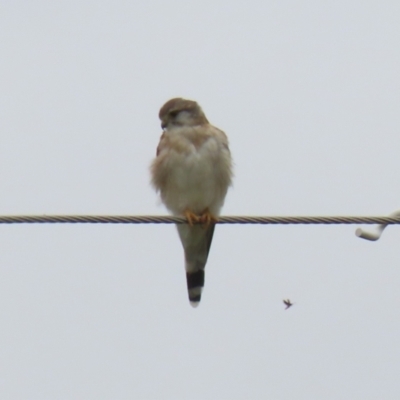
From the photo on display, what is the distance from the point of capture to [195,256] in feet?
27.1

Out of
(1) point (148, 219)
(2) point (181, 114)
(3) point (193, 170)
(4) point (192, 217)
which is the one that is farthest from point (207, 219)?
(1) point (148, 219)

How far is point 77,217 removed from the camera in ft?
19.0

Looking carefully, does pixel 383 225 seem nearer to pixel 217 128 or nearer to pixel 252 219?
pixel 252 219

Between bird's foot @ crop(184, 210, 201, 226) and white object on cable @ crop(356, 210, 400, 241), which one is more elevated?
bird's foot @ crop(184, 210, 201, 226)

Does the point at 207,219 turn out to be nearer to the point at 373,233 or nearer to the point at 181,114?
the point at 181,114

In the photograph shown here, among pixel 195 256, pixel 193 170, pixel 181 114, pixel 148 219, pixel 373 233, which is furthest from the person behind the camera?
pixel 195 256

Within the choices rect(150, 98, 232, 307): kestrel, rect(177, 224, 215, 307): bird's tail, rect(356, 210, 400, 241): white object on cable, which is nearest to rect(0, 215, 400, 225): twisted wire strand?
rect(356, 210, 400, 241): white object on cable

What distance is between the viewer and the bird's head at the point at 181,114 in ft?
26.4

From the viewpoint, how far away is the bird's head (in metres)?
8.05

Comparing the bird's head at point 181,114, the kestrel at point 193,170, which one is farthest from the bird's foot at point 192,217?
the bird's head at point 181,114

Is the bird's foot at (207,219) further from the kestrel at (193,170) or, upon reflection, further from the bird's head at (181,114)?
the bird's head at (181,114)

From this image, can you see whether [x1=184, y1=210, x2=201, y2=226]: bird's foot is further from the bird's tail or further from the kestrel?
the bird's tail

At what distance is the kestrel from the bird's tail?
11mm

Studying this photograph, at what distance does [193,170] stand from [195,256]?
0.86 meters
